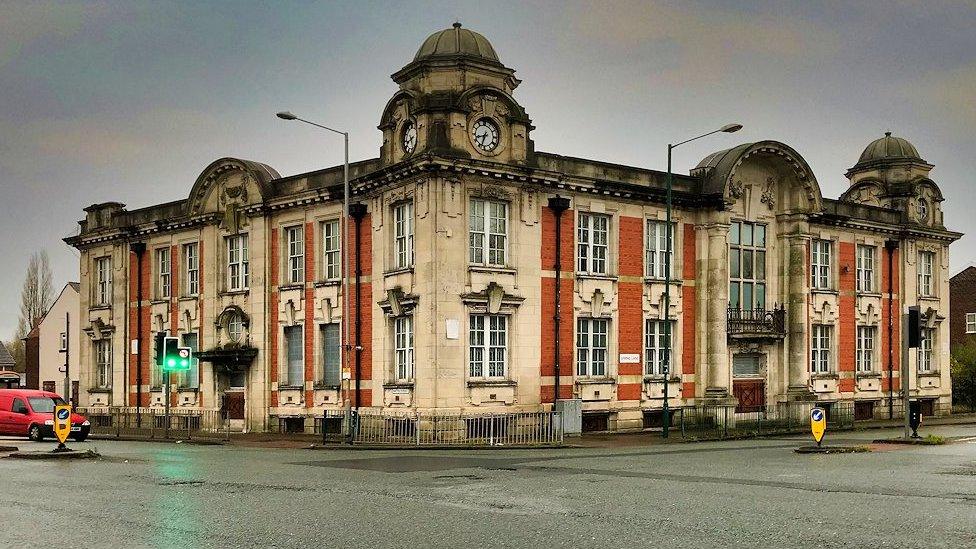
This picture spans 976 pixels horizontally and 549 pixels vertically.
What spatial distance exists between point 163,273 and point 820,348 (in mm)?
26827

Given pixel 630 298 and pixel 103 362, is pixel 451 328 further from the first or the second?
pixel 103 362

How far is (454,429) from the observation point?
31781 mm

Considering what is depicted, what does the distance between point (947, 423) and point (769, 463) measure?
22.8 m

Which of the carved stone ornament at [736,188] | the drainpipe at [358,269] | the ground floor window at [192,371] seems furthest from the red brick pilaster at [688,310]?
the ground floor window at [192,371]

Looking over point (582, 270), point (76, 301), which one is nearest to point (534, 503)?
point (582, 270)

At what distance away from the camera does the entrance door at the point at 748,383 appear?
39.8 meters

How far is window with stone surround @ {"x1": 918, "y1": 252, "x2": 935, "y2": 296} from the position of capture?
47719 mm

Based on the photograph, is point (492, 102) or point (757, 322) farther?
point (757, 322)

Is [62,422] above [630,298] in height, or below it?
below

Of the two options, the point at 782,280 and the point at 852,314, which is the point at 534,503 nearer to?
the point at 782,280

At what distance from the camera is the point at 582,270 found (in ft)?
118

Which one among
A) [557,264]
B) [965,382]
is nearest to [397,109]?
[557,264]

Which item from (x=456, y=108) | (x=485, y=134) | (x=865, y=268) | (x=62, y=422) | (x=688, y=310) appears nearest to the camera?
(x=62, y=422)

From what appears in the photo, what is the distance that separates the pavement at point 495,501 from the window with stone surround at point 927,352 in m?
24.3
